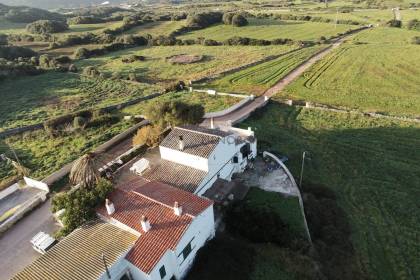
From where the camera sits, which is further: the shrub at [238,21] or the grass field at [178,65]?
the shrub at [238,21]

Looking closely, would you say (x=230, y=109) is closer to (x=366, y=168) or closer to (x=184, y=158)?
(x=366, y=168)

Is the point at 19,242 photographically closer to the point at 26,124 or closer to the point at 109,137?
the point at 109,137

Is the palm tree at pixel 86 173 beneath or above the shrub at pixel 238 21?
beneath

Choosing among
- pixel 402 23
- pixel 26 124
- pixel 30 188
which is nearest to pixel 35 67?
pixel 26 124

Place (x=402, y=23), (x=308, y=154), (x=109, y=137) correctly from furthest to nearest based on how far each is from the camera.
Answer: (x=402, y=23), (x=109, y=137), (x=308, y=154)

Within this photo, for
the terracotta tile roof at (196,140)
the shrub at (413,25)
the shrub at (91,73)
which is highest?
the shrub at (413,25)

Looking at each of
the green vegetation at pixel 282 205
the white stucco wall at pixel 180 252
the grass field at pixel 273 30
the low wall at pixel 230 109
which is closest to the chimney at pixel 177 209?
the white stucco wall at pixel 180 252

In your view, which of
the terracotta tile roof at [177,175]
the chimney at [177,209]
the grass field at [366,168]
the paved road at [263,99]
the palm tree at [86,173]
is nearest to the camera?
the chimney at [177,209]

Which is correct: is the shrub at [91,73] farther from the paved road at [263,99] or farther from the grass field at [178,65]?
the paved road at [263,99]
